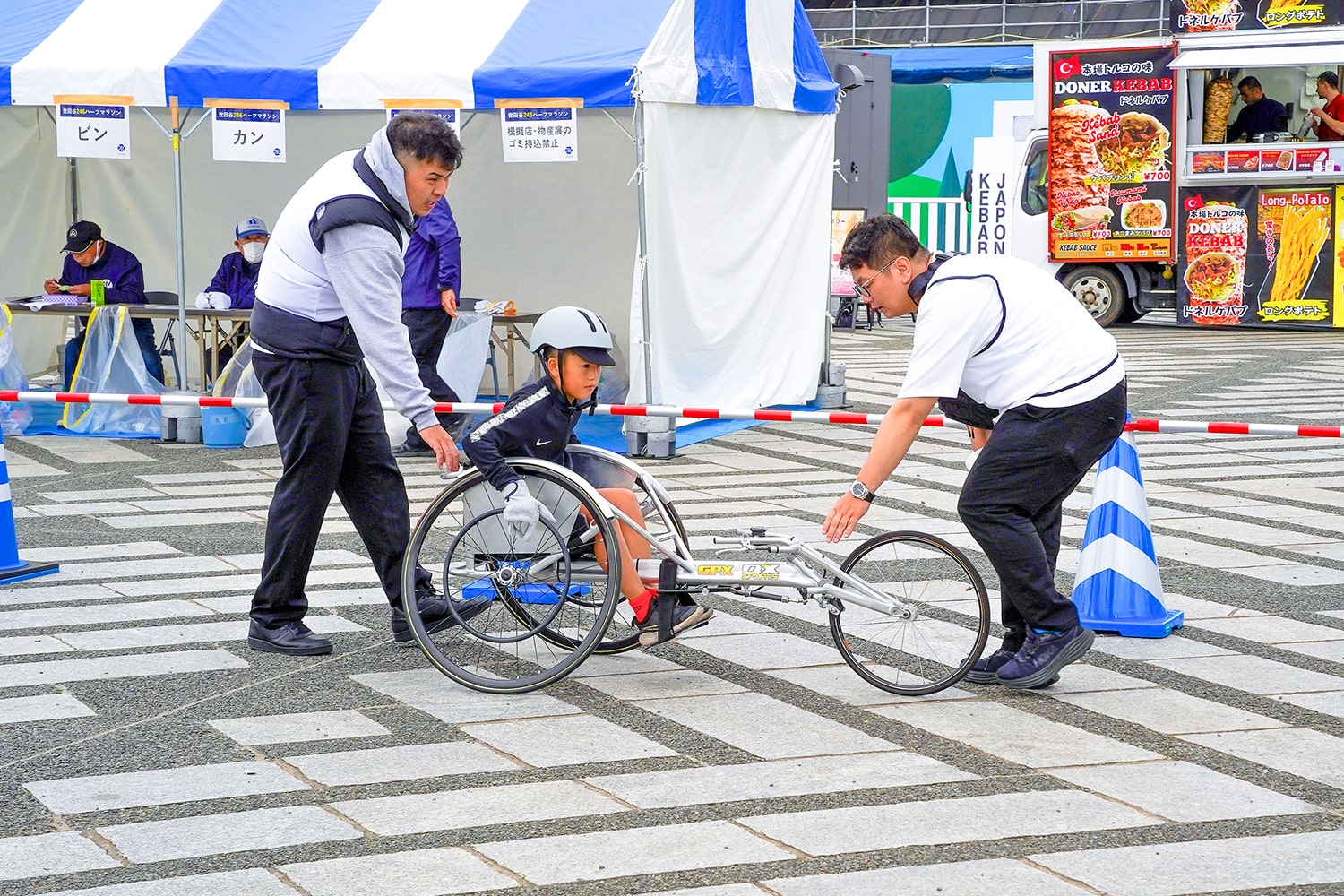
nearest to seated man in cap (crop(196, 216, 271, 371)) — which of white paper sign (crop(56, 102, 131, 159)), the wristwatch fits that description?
white paper sign (crop(56, 102, 131, 159))

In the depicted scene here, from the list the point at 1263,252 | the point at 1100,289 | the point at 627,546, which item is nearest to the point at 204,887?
the point at 627,546

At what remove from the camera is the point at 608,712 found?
4500 mm

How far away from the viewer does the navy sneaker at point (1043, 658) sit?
4656 millimetres

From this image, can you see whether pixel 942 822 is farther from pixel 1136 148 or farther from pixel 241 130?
pixel 1136 148

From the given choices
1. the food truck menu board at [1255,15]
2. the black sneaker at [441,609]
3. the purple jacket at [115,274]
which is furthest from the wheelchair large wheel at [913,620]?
the food truck menu board at [1255,15]

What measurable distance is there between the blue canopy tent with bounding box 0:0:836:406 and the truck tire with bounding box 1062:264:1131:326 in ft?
28.7

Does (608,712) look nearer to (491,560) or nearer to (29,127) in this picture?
(491,560)

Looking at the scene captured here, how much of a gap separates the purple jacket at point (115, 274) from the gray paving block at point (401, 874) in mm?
9078

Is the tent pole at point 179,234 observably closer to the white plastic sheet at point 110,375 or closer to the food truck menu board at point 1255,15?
the white plastic sheet at point 110,375

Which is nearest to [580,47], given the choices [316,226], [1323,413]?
[316,226]

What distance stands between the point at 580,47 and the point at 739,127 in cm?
137

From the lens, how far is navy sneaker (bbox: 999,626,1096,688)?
183 inches

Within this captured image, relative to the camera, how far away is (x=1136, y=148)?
18719 mm

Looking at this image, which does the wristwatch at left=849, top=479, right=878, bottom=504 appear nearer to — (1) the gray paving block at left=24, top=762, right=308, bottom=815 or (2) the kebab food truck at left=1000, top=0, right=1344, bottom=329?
(1) the gray paving block at left=24, top=762, right=308, bottom=815
